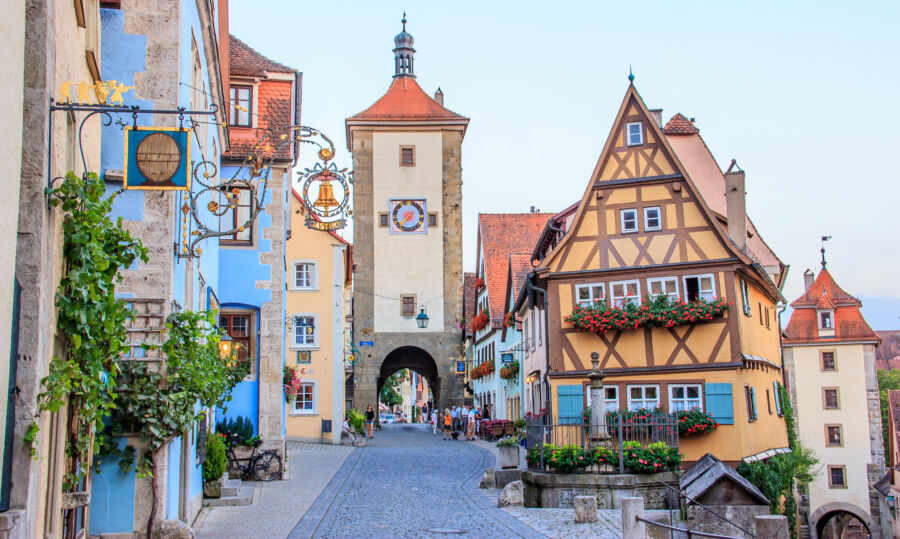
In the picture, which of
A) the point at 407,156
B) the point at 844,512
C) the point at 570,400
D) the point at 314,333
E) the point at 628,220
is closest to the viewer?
the point at 570,400

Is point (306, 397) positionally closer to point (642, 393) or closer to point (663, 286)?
point (642, 393)

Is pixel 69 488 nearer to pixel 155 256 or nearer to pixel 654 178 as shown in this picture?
pixel 155 256

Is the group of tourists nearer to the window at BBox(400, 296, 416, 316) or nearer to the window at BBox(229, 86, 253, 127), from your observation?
the window at BBox(400, 296, 416, 316)

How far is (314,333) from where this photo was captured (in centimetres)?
3397

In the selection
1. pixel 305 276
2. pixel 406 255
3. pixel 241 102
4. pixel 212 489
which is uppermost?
pixel 406 255

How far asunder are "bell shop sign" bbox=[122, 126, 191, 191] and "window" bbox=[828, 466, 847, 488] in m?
43.4

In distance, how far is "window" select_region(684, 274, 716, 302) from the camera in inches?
858

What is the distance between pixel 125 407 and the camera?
10.6 meters

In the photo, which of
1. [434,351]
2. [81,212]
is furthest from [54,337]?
[434,351]

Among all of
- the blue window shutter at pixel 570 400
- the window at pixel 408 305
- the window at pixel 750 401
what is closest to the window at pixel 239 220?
the blue window shutter at pixel 570 400

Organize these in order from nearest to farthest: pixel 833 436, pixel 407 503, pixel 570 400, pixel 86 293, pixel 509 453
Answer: pixel 86 293 < pixel 407 503 < pixel 509 453 < pixel 570 400 < pixel 833 436

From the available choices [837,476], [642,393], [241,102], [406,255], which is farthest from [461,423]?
[241,102]

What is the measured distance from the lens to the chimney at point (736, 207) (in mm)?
24953

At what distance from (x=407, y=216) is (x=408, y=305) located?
14.0 ft
